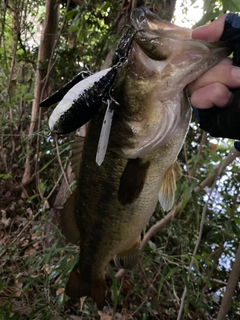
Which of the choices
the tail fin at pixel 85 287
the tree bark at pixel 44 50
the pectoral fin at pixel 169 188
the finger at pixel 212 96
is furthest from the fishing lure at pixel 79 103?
the tree bark at pixel 44 50

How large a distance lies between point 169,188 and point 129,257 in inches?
19.3

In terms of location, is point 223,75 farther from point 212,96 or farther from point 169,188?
point 169,188

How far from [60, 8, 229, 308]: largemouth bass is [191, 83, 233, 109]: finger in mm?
54

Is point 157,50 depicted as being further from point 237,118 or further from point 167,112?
point 237,118

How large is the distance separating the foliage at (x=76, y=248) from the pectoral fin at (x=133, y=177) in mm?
682

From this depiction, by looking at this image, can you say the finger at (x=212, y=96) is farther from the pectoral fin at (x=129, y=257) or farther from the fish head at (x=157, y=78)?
the pectoral fin at (x=129, y=257)

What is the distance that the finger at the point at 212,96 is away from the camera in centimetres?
101

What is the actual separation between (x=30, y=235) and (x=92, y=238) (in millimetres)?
1828

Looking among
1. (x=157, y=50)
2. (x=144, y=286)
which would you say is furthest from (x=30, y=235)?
(x=157, y=50)

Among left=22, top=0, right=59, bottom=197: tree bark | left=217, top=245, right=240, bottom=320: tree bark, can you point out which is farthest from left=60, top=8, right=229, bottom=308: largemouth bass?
left=22, top=0, right=59, bottom=197: tree bark

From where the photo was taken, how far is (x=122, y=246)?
1573mm

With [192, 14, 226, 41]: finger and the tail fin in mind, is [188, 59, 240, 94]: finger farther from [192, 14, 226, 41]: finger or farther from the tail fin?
the tail fin

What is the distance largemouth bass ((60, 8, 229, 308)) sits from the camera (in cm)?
106

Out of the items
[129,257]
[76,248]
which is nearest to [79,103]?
[129,257]
